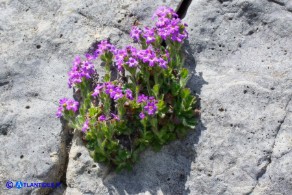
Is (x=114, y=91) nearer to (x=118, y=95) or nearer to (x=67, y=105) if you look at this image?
(x=118, y=95)

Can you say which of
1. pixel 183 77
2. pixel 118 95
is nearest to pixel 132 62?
pixel 118 95

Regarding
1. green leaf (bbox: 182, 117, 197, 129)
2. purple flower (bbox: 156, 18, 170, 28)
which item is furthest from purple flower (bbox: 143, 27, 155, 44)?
green leaf (bbox: 182, 117, 197, 129)

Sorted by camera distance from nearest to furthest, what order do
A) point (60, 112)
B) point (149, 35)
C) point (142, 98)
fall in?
point (142, 98)
point (60, 112)
point (149, 35)

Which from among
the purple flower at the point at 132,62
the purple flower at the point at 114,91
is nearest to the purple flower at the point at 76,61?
the purple flower at the point at 114,91

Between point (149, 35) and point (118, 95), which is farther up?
point (149, 35)

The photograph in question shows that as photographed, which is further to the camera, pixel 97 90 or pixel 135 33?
pixel 135 33

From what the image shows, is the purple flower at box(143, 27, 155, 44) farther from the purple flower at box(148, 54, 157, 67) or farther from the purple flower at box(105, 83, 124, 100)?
the purple flower at box(105, 83, 124, 100)
